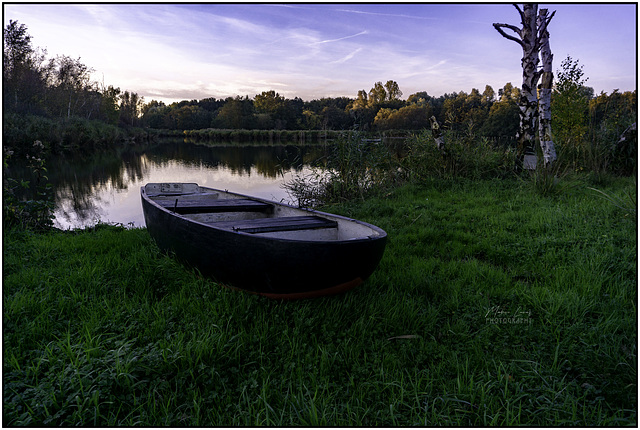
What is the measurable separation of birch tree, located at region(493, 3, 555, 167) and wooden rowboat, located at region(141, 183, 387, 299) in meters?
6.66

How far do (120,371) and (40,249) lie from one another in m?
3.21

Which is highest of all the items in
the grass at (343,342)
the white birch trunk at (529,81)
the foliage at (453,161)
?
the white birch trunk at (529,81)

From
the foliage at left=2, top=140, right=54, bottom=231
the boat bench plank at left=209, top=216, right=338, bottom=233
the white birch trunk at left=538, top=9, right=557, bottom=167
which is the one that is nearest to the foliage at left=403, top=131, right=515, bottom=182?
the white birch trunk at left=538, top=9, right=557, bottom=167

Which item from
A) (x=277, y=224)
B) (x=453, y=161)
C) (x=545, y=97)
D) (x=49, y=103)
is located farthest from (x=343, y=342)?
(x=49, y=103)

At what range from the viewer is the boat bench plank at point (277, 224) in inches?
121

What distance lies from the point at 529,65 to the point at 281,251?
8137 millimetres

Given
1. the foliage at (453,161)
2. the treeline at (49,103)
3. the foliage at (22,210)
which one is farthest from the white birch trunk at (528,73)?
the treeline at (49,103)

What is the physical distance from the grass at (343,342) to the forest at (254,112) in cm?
517

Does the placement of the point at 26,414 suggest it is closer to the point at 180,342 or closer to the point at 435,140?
the point at 180,342

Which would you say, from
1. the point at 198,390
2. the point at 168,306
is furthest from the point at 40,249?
the point at 198,390

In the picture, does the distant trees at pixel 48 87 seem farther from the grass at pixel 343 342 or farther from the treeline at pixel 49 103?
the grass at pixel 343 342

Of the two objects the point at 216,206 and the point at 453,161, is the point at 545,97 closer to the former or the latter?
the point at 453,161

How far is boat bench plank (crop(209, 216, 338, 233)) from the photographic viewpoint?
306 cm

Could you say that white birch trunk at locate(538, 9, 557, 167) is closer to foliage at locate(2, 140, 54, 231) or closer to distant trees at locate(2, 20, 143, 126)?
foliage at locate(2, 140, 54, 231)
